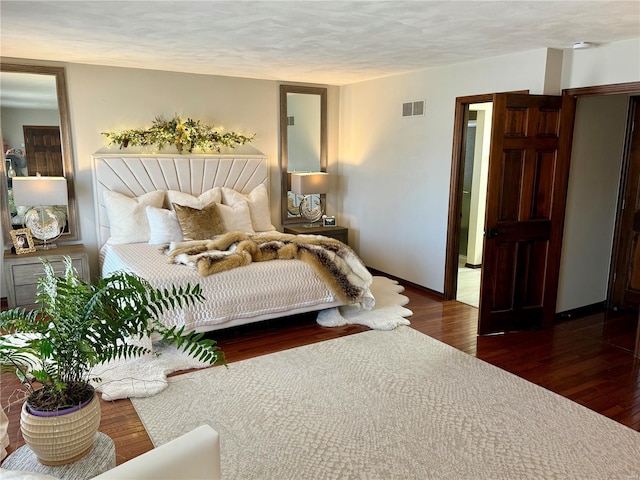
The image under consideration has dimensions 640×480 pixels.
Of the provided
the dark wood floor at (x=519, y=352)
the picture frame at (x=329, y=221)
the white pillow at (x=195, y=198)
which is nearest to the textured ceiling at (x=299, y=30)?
the white pillow at (x=195, y=198)

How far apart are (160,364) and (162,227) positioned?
5.83 ft

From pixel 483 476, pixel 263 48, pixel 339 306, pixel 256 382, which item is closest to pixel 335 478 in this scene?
pixel 483 476

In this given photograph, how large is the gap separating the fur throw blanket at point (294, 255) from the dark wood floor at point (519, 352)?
1.33 ft

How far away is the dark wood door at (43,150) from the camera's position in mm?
4859

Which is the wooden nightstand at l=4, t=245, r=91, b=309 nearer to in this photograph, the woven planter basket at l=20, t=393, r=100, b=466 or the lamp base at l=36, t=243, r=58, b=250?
the lamp base at l=36, t=243, r=58, b=250

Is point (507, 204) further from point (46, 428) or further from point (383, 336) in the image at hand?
point (46, 428)

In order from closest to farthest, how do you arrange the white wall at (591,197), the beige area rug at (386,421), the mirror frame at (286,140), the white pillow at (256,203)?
1. the beige area rug at (386,421)
2. the white wall at (591,197)
3. the white pillow at (256,203)
4. the mirror frame at (286,140)

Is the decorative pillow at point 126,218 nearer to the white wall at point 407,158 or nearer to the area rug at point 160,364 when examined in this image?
the area rug at point 160,364

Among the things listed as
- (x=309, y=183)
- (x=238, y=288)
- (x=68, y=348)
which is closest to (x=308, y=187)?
(x=309, y=183)

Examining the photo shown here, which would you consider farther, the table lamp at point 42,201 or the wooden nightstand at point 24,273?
the table lamp at point 42,201

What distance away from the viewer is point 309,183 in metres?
6.10

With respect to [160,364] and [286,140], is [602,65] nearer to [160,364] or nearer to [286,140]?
[286,140]

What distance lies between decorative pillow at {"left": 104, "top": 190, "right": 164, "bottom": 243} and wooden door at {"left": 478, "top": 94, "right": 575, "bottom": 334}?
3.43 m

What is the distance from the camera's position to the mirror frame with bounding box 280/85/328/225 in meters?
6.21
